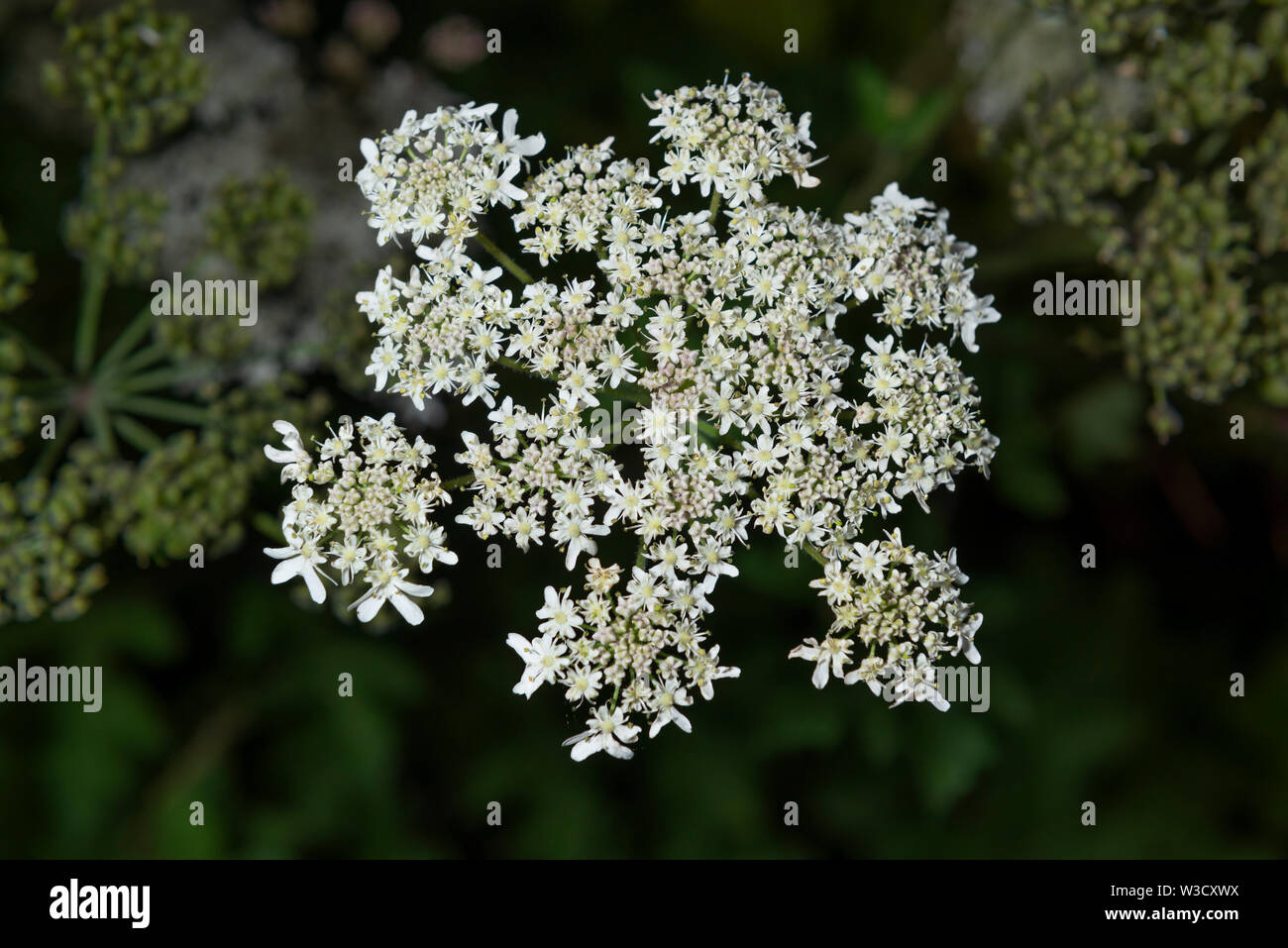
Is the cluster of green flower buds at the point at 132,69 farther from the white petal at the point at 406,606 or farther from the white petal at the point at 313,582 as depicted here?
the white petal at the point at 406,606

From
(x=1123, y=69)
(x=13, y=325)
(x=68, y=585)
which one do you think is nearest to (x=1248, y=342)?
(x=1123, y=69)

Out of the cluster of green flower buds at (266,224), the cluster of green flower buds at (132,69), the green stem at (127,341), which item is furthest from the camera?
the green stem at (127,341)

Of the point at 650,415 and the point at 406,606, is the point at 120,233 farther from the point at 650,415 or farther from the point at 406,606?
the point at 650,415

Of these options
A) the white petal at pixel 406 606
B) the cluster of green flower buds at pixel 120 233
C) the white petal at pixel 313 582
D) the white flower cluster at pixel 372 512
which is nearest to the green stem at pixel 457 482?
the white flower cluster at pixel 372 512

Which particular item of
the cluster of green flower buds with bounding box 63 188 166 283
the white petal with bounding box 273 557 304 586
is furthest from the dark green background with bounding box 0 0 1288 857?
the cluster of green flower buds with bounding box 63 188 166 283

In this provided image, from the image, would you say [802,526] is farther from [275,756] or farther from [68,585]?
[275,756]

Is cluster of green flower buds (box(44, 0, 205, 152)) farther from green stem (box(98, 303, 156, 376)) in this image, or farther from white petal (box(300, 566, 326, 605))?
white petal (box(300, 566, 326, 605))
